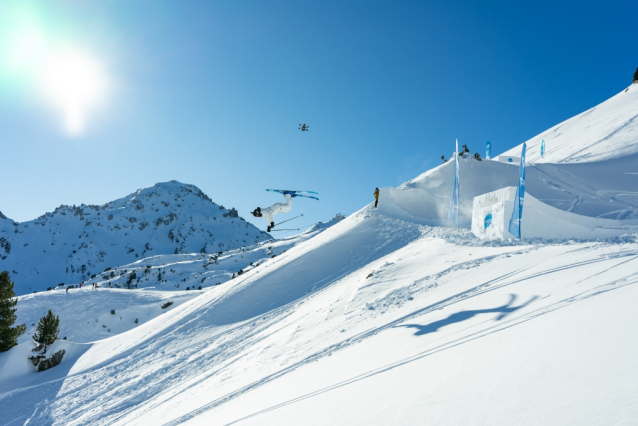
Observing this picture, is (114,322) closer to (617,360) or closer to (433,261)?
(433,261)

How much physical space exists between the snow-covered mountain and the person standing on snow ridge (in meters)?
91.4

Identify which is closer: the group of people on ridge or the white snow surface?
the white snow surface

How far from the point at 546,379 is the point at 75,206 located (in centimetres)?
18574

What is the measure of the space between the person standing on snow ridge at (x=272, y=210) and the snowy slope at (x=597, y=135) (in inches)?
1245

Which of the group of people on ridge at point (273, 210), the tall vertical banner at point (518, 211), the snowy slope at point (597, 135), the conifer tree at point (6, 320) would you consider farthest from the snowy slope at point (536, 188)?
the conifer tree at point (6, 320)

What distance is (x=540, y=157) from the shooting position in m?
39.0

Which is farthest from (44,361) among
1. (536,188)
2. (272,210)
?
(536,188)

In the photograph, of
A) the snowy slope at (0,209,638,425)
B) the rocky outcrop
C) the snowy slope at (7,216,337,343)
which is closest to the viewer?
the snowy slope at (0,209,638,425)

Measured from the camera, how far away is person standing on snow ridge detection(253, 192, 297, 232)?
56.1ft

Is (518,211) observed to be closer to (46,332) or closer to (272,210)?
(272,210)

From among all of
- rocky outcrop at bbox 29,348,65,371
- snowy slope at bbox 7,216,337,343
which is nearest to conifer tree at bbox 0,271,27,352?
rocky outcrop at bbox 29,348,65,371

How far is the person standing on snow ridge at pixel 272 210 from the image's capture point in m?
17.1

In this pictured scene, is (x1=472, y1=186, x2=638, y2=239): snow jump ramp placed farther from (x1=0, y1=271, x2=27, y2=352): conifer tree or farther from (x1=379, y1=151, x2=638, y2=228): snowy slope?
(x1=0, y1=271, x2=27, y2=352): conifer tree

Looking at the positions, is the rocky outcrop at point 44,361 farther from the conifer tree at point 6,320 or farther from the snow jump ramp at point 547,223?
the snow jump ramp at point 547,223
